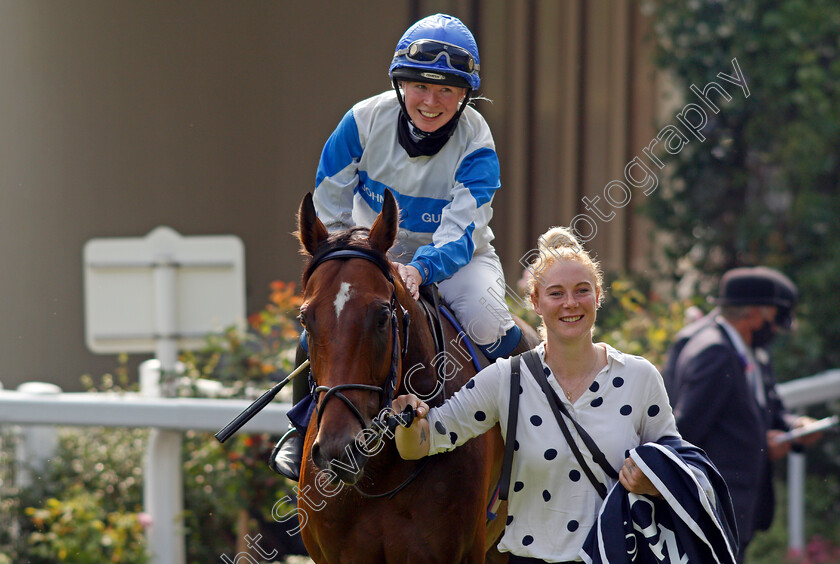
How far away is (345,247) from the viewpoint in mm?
2857

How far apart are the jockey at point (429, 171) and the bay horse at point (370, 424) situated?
28 centimetres

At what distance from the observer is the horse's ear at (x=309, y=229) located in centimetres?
289

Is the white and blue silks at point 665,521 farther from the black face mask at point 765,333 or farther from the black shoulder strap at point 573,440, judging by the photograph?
the black face mask at point 765,333

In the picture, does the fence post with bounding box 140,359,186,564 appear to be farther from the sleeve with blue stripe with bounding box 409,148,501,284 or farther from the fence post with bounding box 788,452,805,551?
the fence post with bounding box 788,452,805,551

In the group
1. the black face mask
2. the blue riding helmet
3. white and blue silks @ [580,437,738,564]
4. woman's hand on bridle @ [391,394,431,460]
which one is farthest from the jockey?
the black face mask

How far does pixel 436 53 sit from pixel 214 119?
5.28 m

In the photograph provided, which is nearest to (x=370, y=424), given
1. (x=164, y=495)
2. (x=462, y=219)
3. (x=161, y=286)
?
(x=462, y=219)

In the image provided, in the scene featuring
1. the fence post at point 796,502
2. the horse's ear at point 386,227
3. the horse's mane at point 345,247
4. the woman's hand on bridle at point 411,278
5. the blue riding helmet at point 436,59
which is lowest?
the fence post at point 796,502

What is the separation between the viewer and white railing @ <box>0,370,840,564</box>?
16.6ft

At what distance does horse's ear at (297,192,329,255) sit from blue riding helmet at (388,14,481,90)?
24.8 inches

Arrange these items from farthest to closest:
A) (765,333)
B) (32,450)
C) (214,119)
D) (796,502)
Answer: (214,119), (796,502), (32,450), (765,333)

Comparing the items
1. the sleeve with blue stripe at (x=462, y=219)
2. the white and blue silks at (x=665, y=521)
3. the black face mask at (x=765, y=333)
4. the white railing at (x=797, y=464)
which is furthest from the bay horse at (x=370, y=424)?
the white railing at (x=797, y=464)

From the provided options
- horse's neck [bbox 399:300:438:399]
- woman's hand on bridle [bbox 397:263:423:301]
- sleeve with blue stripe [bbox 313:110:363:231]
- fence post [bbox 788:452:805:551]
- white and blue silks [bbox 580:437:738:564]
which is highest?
sleeve with blue stripe [bbox 313:110:363:231]

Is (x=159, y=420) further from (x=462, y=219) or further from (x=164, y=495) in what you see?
(x=462, y=219)
